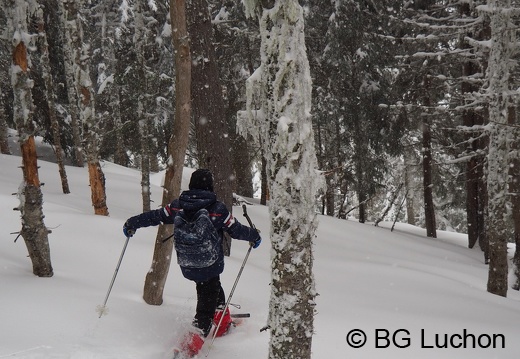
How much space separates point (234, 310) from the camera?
593cm

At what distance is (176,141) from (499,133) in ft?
21.5

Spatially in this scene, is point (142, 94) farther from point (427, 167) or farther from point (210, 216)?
point (427, 167)

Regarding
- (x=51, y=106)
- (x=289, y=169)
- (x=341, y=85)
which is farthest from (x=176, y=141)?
(x=341, y=85)

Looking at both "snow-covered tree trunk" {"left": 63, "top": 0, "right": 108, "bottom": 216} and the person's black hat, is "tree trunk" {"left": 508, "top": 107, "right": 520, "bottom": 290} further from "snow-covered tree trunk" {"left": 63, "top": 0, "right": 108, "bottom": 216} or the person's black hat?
"snow-covered tree trunk" {"left": 63, "top": 0, "right": 108, "bottom": 216}

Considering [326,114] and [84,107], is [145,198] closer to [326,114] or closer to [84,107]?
[84,107]

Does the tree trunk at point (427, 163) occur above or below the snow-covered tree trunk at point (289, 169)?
below

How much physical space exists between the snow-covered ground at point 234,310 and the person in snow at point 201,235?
0.30 m

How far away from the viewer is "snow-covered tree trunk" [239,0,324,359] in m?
3.72

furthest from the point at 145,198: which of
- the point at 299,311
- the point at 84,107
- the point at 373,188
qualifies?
the point at 373,188

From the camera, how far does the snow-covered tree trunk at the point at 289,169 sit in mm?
3725

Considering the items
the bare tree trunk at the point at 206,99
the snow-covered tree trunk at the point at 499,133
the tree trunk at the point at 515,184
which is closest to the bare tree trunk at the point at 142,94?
the bare tree trunk at the point at 206,99

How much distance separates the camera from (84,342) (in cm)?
436

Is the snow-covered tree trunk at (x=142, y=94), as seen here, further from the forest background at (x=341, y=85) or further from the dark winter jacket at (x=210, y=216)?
the dark winter jacket at (x=210, y=216)

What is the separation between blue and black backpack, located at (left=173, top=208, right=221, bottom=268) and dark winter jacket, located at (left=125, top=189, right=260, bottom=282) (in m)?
0.06
